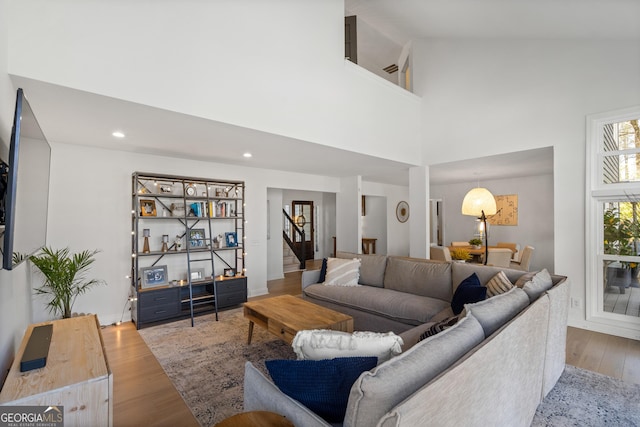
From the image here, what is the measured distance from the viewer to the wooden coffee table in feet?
8.73

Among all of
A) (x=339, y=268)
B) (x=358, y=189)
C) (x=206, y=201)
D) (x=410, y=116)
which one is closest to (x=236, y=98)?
(x=206, y=201)

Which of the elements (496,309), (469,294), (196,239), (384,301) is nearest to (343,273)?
(384,301)

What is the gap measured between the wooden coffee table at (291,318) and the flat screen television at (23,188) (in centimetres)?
187

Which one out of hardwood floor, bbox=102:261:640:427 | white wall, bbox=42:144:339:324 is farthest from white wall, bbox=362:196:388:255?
white wall, bbox=42:144:339:324

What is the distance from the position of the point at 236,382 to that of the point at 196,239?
101 inches

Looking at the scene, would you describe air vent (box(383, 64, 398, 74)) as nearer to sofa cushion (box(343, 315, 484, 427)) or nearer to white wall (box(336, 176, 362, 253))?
white wall (box(336, 176, 362, 253))

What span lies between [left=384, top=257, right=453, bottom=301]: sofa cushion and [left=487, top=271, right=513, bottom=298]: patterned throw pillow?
0.63 m

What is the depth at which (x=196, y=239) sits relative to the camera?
15.0 feet

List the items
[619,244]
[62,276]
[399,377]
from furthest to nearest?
[619,244] < [62,276] < [399,377]

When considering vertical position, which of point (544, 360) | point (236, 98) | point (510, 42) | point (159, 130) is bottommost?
point (544, 360)

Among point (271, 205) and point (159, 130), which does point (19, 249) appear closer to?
point (159, 130)

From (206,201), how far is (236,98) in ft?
6.79

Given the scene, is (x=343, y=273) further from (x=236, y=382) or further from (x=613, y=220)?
(x=613, y=220)

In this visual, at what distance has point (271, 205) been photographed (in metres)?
6.85
